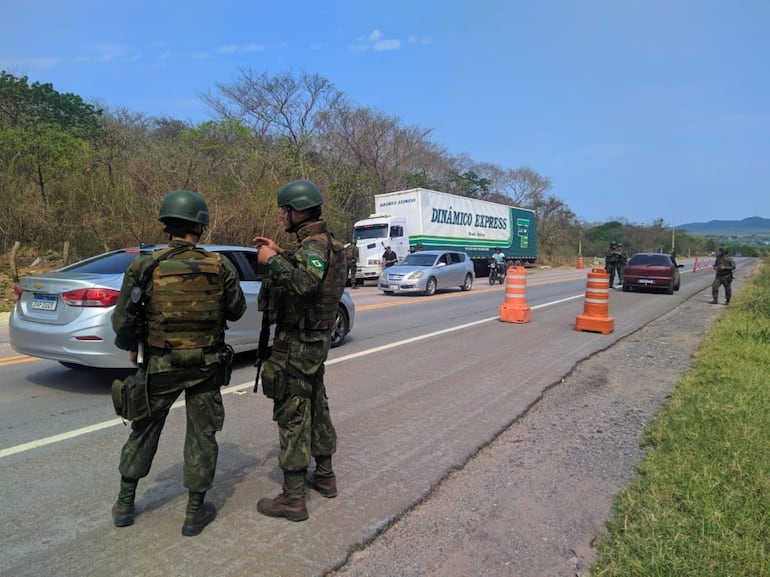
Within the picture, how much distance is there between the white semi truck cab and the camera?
74.9 feet

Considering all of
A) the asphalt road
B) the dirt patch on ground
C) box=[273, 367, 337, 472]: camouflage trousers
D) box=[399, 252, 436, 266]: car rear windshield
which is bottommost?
→ the dirt patch on ground

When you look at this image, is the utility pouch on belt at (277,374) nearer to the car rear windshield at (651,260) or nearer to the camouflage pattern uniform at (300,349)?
the camouflage pattern uniform at (300,349)

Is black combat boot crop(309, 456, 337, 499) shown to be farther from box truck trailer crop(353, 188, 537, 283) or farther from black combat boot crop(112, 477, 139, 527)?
box truck trailer crop(353, 188, 537, 283)

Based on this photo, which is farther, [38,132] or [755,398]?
[38,132]

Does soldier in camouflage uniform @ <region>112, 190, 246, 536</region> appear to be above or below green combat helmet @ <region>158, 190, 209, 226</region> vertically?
below

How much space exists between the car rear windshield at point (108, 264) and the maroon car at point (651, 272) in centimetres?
1807

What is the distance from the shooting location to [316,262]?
2832 mm

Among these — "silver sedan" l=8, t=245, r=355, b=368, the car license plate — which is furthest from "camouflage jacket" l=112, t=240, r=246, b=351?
the car license plate

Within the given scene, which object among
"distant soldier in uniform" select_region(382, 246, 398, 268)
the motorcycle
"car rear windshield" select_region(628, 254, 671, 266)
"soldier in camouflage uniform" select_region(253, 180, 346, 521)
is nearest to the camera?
"soldier in camouflage uniform" select_region(253, 180, 346, 521)

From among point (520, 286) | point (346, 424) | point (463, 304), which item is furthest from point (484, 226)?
point (346, 424)

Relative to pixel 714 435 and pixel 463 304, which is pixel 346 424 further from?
pixel 463 304

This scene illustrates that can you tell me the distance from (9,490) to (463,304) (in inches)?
486

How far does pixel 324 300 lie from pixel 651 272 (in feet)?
62.1

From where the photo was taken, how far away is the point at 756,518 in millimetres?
2879
